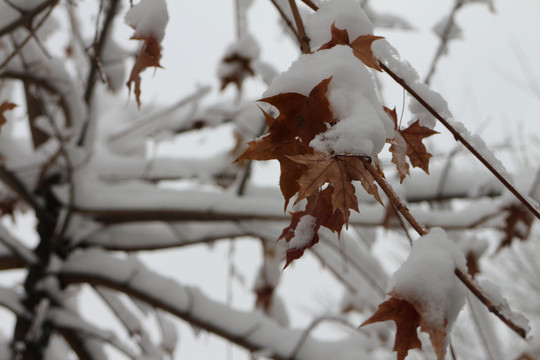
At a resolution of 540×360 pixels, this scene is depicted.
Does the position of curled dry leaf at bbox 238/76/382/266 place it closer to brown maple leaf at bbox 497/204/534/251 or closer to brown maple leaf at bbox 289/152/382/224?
brown maple leaf at bbox 289/152/382/224

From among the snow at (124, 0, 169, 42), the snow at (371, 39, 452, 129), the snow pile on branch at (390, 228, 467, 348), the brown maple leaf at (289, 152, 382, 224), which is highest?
the snow at (124, 0, 169, 42)

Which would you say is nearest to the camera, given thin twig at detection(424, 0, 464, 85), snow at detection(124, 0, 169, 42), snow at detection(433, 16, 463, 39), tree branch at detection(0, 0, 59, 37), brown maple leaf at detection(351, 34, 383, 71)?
brown maple leaf at detection(351, 34, 383, 71)

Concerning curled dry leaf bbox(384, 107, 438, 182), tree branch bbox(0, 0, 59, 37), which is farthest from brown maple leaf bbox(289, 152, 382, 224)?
tree branch bbox(0, 0, 59, 37)

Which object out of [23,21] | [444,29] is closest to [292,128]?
[23,21]

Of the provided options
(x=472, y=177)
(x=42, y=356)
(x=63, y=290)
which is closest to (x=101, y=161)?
(x=63, y=290)

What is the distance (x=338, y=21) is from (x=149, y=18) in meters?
0.24

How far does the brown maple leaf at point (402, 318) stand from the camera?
0.35 meters

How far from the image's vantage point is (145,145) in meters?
2.93

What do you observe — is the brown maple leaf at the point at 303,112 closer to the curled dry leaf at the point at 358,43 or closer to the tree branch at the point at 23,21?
the curled dry leaf at the point at 358,43

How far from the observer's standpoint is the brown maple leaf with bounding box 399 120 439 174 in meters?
0.47

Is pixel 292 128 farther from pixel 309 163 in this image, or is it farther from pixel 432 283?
pixel 432 283

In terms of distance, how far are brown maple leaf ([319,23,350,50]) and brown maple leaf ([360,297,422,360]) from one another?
9.1 inches

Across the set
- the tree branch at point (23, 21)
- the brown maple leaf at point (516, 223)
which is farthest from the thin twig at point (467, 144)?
the brown maple leaf at point (516, 223)

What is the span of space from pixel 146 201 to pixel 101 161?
79 cm
